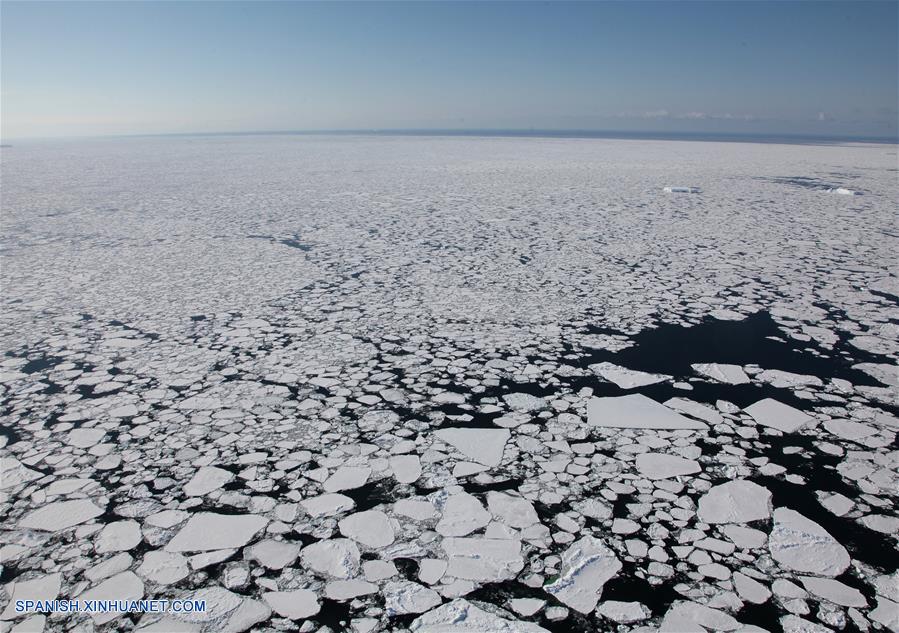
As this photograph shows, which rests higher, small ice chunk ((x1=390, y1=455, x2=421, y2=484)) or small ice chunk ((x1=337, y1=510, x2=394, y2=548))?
small ice chunk ((x1=390, y1=455, x2=421, y2=484))

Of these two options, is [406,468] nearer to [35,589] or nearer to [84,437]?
[35,589]

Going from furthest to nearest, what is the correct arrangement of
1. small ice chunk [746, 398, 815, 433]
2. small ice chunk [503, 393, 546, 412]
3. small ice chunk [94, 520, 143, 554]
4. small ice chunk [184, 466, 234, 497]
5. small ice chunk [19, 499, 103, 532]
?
small ice chunk [503, 393, 546, 412] → small ice chunk [746, 398, 815, 433] → small ice chunk [184, 466, 234, 497] → small ice chunk [19, 499, 103, 532] → small ice chunk [94, 520, 143, 554]

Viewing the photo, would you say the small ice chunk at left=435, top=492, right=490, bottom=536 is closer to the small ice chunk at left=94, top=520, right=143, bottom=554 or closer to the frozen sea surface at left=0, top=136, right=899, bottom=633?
the frozen sea surface at left=0, top=136, right=899, bottom=633

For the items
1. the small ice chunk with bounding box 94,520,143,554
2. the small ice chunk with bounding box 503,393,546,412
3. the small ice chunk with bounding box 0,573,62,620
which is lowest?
the small ice chunk with bounding box 94,520,143,554

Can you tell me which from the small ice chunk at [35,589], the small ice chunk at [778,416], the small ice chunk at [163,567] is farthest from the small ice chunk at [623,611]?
the small ice chunk at [35,589]

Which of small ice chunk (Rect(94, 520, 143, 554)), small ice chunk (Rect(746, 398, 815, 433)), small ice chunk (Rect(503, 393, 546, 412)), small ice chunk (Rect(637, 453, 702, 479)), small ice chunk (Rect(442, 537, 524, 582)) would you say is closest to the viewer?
small ice chunk (Rect(442, 537, 524, 582))

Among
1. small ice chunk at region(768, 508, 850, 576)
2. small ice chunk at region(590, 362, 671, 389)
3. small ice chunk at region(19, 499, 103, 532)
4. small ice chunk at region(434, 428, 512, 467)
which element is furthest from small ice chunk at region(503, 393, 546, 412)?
small ice chunk at region(19, 499, 103, 532)

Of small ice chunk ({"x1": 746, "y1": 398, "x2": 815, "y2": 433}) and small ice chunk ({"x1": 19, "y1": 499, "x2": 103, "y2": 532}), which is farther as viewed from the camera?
small ice chunk ({"x1": 746, "y1": 398, "x2": 815, "y2": 433})

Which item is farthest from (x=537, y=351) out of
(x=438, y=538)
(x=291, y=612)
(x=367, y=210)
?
(x=367, y=210)

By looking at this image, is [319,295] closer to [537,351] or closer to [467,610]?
[537,351]
